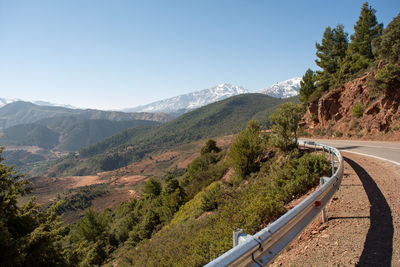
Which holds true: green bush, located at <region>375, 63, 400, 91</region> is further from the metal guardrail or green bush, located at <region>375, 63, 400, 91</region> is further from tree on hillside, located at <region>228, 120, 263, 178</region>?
the metal guardrail

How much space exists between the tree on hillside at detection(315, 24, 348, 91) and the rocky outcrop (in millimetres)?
3240

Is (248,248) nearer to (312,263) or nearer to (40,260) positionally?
(312,263)

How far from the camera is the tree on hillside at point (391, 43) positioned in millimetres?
16828

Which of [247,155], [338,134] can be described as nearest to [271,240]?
[247,155]

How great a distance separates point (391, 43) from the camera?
57.2 feet

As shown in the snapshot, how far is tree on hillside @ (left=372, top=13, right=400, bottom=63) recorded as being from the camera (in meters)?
16.8

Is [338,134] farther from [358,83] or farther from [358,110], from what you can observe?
[358,83]

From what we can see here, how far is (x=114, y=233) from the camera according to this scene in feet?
116

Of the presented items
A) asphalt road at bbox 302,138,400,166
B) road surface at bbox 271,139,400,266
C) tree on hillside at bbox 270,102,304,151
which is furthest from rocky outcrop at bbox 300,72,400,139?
road surface at bbox 271,139,400,266

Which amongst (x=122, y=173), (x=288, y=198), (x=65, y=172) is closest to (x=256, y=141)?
(x=288, y=198)

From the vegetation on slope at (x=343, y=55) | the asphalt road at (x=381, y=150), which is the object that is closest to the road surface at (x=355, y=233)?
the asphalt road at (x=381, y=150)

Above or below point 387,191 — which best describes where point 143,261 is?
below

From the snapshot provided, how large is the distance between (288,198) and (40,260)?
8401 mm

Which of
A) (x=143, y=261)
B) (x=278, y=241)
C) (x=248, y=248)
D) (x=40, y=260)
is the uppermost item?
(x=248, y=248)
